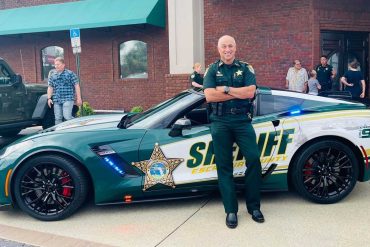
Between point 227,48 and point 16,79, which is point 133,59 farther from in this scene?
point 227,48

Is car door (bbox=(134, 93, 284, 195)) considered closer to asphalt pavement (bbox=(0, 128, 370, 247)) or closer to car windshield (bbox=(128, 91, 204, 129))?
car windshield (bbox=(128, 91, 204, 129))

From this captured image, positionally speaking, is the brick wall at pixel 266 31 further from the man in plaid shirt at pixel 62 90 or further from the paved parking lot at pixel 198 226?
the paved parking lot at pixel 198 226

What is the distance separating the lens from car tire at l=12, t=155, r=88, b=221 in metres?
4.21

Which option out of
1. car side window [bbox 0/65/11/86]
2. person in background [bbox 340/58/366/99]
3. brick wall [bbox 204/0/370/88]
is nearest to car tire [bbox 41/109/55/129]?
car side window [bbox 0/65/11/86]

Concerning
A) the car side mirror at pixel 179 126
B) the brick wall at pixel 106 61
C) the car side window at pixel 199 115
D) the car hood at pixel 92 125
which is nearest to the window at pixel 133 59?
the brick wall at pixel 106 61

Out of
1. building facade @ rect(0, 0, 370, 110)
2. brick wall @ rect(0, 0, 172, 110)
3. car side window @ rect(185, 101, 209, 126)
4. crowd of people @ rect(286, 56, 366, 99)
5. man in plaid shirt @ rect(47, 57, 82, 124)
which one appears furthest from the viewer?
brick wall @ rect(0, 0, 172, 110)

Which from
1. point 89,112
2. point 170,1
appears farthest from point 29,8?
point 170,1

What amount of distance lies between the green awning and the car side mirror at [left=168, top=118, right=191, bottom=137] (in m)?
8.03

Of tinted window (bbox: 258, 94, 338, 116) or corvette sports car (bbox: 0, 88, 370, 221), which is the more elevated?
tinted window (bbox: 258, 94, 338, 116)

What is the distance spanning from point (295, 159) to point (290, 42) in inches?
273

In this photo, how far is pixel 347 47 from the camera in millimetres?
11414

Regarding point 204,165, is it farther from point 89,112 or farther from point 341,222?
point 89,112

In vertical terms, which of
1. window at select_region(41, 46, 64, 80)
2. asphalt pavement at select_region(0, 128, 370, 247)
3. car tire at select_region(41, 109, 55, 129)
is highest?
window at select_region(41, 46, 64, 80)

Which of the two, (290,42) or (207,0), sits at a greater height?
(207,0)
